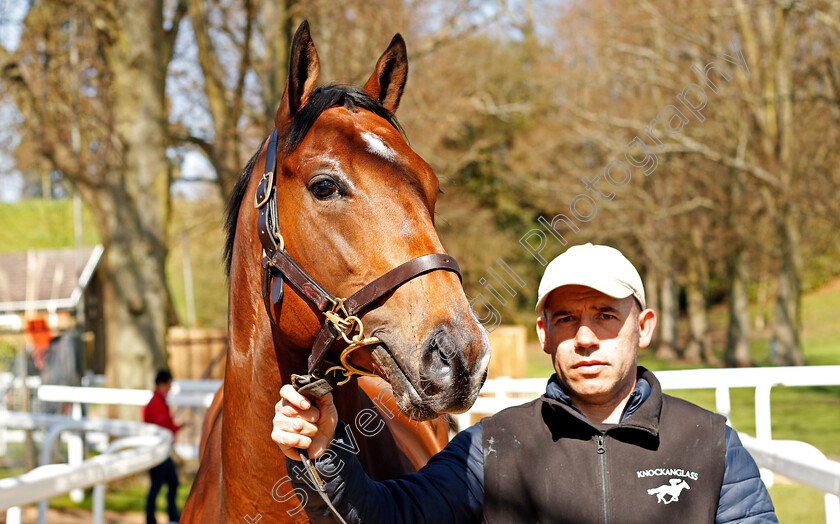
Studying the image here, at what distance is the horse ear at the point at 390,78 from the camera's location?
2.45m

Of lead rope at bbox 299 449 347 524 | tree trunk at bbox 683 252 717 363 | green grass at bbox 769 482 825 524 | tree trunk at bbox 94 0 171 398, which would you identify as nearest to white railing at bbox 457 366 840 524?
lead rope at bbox 299 449 347 524

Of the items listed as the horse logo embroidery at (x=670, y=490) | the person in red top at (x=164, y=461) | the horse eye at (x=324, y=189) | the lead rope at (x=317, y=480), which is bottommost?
the person in red top at (x=164, y=461)

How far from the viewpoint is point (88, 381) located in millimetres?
11633

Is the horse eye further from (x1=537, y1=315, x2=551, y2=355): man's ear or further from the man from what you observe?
(x1=537, y1=315, x2=551, y2=355): man's ear

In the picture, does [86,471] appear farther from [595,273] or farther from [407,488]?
[595,273]

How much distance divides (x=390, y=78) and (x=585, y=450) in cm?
135

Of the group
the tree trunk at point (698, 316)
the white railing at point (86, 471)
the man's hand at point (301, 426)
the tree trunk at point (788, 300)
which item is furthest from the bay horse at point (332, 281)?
the tree trunk at point (698, 316)

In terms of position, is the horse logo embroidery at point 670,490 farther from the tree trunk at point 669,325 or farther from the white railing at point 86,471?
the tree trunk at point 669,325

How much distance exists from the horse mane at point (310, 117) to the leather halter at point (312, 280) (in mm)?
120

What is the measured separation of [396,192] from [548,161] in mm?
23797

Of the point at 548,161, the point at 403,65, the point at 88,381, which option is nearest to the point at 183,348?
the point at 88,381

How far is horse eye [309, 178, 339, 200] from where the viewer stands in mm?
2006

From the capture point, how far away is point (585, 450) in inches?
78.3

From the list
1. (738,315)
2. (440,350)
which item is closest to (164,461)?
(440,350)
